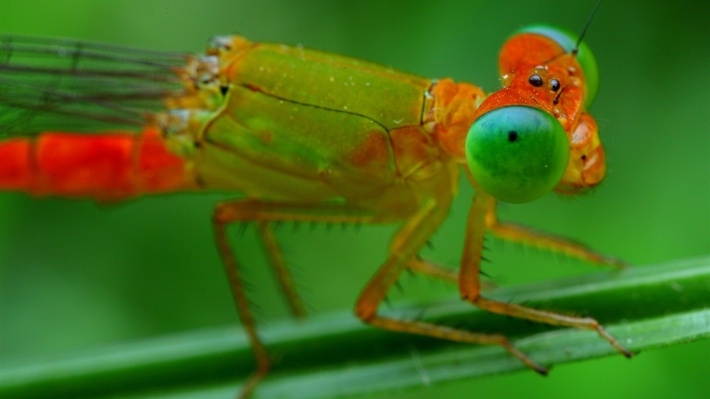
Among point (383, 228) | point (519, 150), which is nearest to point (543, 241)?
point (519, 150)

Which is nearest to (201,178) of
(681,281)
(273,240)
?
(273,240)

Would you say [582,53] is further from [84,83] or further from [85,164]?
[85,164]

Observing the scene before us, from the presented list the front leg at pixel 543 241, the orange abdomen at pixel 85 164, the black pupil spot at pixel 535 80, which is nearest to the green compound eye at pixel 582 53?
the black pupil spot at pixel 535 80

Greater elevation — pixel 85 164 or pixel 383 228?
pixel 85 164

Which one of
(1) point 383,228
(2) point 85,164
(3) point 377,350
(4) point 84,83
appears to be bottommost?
(1) point 383,228

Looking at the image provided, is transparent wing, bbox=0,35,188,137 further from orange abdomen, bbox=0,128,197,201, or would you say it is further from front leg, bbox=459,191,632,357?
front leg, bbox=459,191,632,357

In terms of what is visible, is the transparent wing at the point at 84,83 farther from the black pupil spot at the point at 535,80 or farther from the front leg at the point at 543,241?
Answer: the black pupil spot at the point at 535,80
